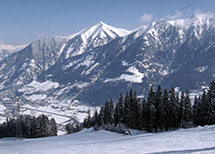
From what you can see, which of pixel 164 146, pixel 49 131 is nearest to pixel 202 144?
pixel 164 146

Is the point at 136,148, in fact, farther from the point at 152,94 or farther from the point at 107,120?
the point at 107,120

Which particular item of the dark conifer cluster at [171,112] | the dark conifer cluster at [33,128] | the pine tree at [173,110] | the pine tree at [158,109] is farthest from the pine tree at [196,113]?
the dark conifer cluster at [33,128]

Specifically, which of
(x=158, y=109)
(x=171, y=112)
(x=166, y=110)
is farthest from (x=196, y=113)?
(x=158, y=109)

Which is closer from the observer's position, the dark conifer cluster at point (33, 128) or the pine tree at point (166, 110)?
the pine tree at point (166, 110)

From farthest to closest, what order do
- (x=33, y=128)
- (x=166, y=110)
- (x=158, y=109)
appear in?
(x=33, y=128), (x=158, y=109), (x=166, y=110)

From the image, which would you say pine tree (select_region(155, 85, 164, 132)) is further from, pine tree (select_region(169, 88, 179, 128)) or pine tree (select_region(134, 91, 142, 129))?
pine tree (select_region(134, 91, 142, 129))

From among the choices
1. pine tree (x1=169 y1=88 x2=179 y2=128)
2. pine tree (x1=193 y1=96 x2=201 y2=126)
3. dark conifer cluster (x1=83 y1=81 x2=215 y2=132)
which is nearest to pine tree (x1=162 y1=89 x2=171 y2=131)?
dark conifer cluster (x1=83 y1=81 x2=215 y2=132)

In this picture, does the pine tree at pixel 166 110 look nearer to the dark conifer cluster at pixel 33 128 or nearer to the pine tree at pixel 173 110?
the pine tree at pixel 173 110

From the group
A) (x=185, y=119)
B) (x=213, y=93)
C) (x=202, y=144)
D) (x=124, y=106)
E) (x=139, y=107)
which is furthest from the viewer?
(x=124, y=106)

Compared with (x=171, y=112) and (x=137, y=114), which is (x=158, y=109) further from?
(x=137, y=114)

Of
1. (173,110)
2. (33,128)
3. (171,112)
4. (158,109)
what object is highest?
(158,109)

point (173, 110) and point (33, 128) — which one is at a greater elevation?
point (173, 110)

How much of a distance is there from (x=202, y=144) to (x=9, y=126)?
118825 mm

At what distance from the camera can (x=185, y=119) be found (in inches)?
2630
